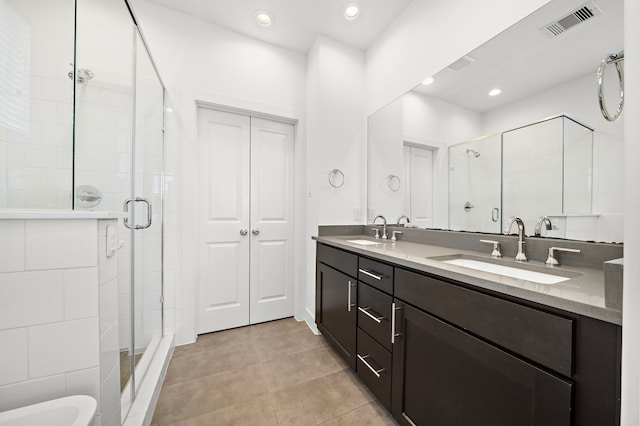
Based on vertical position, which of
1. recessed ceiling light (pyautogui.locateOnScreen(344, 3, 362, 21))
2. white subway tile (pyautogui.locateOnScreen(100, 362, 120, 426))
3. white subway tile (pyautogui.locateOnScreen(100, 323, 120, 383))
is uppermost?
recessed ceiling light (pyautogui.locateOnScreen(344, 3, 362, 21))

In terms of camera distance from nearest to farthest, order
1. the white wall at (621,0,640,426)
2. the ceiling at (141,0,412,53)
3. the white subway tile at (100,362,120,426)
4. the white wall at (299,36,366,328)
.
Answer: the white wall at (621,0,640,426)
the white subway tile at (100,362,120,426)
the ceiling at (141,0,412,53)
the white wall at (299,36,366,328)

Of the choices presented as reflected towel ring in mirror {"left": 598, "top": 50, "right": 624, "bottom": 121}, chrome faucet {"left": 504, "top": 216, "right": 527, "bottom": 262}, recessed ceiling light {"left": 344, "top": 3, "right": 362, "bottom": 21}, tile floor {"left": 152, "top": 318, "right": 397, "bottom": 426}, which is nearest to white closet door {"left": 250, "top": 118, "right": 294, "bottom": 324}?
tile floor {"left": 152, "top": 318, "right": 397, "bottom": 426}

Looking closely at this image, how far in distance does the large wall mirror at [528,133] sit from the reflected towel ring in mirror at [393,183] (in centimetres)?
15

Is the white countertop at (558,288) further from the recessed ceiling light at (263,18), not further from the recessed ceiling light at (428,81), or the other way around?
the recessed ceiling light at (263,18)

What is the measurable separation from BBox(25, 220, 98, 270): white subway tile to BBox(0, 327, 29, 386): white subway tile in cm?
19

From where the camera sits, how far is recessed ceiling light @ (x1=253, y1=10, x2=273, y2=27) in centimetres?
193

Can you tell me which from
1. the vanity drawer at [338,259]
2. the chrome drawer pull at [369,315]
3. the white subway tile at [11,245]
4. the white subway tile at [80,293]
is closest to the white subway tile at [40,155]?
the white subway tile at [11,245]

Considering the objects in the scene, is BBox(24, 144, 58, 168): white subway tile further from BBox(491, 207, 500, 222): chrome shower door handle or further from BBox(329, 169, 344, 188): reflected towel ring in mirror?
BBox(491, 207, 500, 222): chrome shower door handle

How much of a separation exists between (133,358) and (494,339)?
5.69ft

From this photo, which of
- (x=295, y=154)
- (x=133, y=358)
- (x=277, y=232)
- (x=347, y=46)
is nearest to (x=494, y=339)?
(x=133, y=358)

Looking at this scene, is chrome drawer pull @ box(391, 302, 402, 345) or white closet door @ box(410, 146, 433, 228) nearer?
chrome drawer pull @ box(391, 302, 402, 345)

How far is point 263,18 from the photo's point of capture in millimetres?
1974

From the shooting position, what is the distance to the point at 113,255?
856 millimetres

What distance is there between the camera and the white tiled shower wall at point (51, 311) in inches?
26.4
